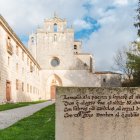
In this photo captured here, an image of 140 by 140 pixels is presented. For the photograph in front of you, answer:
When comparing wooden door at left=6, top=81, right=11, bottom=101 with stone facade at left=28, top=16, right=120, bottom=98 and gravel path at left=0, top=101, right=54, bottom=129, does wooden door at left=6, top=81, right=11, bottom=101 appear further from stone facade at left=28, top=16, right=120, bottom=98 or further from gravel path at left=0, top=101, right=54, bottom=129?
stone facade at left=28, top=16, right=120, bottom=98

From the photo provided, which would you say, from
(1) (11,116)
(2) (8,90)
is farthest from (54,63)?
(1) (11,116)

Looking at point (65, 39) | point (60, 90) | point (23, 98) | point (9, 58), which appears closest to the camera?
point (60, 90)

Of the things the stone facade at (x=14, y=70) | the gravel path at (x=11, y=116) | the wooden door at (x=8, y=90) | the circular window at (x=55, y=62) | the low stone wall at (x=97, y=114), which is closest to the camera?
the low stone wall at (x=97, y=114)

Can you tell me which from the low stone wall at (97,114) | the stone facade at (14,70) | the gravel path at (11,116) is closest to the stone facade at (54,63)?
the stone facade at (14,70)

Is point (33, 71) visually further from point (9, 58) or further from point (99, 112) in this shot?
point (99, 112)

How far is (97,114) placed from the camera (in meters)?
6.39

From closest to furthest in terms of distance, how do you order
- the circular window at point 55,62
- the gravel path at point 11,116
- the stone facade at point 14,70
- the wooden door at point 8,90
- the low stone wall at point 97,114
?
the low stone wall at point 97,114 < the gravel path at point 11,116 < the stone facade at point 14,70 < the wooden door at point 8,90 < the circular window at point 55,62

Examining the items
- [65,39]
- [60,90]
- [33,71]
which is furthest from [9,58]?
[60,90]

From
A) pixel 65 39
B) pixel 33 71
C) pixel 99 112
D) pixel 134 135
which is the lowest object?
pixel 134 135

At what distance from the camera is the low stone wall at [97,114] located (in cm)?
630

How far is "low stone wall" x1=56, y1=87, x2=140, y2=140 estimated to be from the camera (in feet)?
20.7

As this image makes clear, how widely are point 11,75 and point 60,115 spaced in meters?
32.6

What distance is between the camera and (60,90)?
6289 mm

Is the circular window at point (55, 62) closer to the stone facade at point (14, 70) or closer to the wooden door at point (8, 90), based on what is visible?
the stone facade at point (14, 70)
